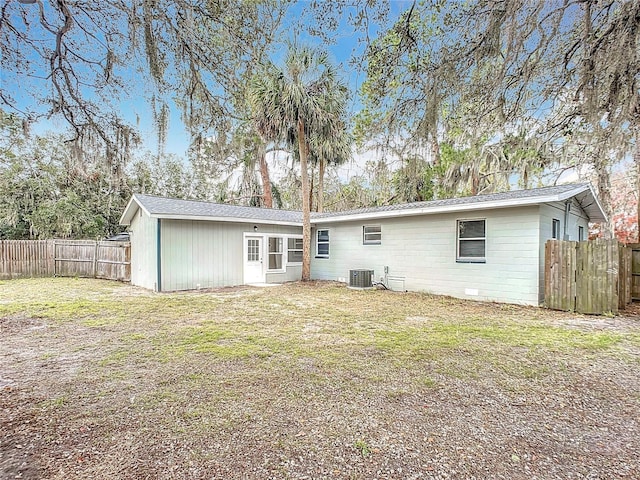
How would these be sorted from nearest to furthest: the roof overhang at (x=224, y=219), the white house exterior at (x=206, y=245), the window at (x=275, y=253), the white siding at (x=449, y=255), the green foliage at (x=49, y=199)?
the white siding at (x=449, y=255), the roof overhang at (x=224, y=219), the white house exterior at (x=206, y=245), the window at (x=275, y=253), the green foliage at (x=49, y=199)

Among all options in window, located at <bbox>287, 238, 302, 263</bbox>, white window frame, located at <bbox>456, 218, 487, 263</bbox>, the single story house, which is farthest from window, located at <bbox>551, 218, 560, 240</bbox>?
window, located at <bbox>287, 238, 302, 263</bbox>

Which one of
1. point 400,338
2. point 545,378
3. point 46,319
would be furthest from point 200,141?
point 46,319

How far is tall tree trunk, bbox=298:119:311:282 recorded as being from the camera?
11211mm

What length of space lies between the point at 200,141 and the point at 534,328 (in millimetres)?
5829

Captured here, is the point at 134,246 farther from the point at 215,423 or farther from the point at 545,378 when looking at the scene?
the point at 545,378

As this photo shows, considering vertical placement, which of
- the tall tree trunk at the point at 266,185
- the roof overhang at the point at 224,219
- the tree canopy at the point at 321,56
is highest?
the tall tree trunk at the point at 266,185

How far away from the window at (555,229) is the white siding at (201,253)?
833 centimetres

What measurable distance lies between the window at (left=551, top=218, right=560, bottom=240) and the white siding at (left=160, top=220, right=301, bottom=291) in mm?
8331

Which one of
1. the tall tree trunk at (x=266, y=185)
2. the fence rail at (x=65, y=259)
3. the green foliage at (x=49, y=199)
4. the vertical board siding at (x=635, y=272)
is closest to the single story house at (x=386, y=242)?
the fence rail at (x=65, y=259)

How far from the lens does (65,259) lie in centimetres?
1295

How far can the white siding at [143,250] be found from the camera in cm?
995

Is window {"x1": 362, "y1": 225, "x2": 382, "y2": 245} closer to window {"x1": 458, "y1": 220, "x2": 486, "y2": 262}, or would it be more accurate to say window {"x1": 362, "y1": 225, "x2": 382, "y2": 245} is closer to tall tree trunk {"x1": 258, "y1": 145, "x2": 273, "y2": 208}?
window {"x1": 458, "y1": 220, "x2": 486, "y2": 262}

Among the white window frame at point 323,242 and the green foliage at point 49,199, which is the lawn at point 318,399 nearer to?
the white window frame at point 323,242

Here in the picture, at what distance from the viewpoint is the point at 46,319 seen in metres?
6.09
